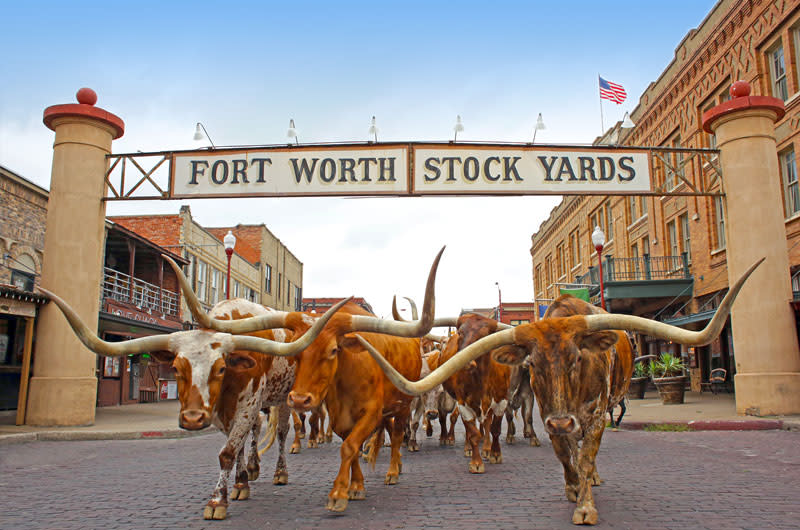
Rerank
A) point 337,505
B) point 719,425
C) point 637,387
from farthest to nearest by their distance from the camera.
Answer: point 637,387 → point 719,425 → point 337,505

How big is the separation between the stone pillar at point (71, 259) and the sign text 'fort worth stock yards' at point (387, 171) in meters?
1.92

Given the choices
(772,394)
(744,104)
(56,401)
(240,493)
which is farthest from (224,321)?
(744,104)

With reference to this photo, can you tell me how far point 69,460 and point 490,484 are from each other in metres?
6.59

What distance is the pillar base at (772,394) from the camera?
13.5 metres

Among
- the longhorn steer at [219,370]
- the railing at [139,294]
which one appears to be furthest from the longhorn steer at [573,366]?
the railing at [139,294]

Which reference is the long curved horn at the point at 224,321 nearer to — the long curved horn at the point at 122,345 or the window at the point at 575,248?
the long curved horn at the point at 122,345

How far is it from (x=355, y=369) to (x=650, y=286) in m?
20.7

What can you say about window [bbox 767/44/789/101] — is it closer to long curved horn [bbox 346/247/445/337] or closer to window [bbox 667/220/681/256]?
window [bbox 667/220/681/256]

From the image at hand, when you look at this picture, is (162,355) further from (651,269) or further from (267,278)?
A: (267,278)

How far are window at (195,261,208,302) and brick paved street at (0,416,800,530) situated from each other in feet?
74.7

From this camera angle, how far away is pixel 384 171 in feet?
46.7

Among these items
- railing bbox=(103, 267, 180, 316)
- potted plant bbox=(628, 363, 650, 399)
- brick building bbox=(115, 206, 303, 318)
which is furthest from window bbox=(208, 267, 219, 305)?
potted plant bbox=(628, 363, 650, 399)

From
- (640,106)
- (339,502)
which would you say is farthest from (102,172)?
(640,106)

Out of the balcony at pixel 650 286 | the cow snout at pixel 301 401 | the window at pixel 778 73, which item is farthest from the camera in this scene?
the balcony at pixel 650 286
